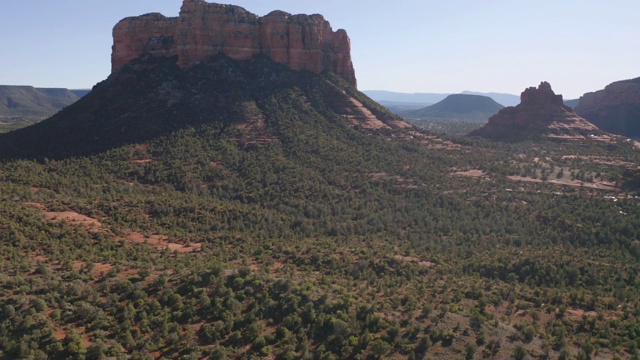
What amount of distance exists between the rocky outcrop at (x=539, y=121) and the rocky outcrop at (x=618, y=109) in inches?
1783

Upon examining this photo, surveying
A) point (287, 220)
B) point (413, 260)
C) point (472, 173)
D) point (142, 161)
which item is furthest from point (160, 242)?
point (472, 173)

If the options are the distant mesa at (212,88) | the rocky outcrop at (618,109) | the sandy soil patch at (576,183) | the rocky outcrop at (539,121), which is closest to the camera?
the sandy soil patch at (576,183)

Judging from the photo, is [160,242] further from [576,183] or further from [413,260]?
[576,183]

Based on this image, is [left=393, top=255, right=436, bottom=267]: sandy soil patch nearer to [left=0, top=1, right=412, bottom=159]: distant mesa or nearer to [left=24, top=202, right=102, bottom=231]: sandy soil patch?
[left=24, top=202, right=102, bottom=231]: sandy soil patch

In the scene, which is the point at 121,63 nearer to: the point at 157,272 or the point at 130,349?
the point at 157,272

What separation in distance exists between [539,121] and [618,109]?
6449cm

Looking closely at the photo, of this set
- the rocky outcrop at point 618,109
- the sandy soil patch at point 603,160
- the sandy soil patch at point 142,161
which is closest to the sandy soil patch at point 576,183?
the sandy soil patch at point 603,160

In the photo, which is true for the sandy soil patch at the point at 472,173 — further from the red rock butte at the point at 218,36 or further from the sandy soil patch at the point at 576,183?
the red rock butte at the point at 218,36

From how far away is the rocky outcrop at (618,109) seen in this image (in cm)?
14438

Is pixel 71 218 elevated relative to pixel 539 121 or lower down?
lower down

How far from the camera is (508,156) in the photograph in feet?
283

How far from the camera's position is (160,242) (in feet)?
130

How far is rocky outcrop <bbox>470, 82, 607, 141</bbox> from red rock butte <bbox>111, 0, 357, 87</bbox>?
180 feet

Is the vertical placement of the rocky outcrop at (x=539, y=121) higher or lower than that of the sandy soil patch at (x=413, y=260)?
higher
